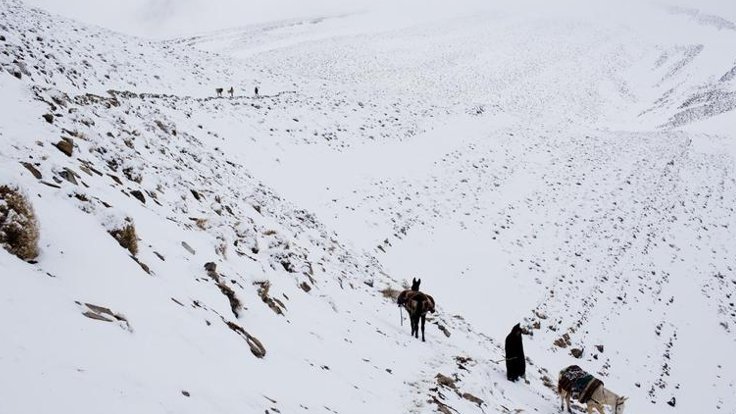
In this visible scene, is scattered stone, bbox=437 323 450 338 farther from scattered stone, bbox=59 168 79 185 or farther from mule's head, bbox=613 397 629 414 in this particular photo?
scattered stone, bbox=59 168 79 185

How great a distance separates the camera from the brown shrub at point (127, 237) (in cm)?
710

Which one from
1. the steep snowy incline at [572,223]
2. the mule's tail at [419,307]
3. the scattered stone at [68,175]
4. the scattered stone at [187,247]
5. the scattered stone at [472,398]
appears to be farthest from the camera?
the steep snowy incline at [572,223]

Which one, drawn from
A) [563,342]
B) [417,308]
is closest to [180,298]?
[417,308]

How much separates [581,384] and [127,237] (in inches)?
378

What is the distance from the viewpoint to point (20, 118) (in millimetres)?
9594

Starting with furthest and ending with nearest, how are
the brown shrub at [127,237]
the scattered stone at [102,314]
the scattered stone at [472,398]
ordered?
the scattered stone at [472,398]
the brown shrub at [127,237]
the scattered stone at [102,314]

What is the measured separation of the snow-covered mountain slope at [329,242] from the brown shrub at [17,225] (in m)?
0.19

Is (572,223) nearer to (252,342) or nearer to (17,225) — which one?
(252,342)

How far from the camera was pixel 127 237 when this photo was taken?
23.5 ft

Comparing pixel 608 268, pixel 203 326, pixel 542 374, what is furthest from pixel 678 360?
pixel 203 326

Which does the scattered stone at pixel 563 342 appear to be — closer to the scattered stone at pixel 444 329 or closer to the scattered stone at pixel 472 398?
the scattered stone at pixel 444 329

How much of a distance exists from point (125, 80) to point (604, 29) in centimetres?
8811

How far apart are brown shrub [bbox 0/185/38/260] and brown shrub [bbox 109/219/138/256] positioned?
1529 mm

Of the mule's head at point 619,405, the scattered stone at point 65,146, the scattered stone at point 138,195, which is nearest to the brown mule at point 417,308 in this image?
the mule's head at point 619,405
